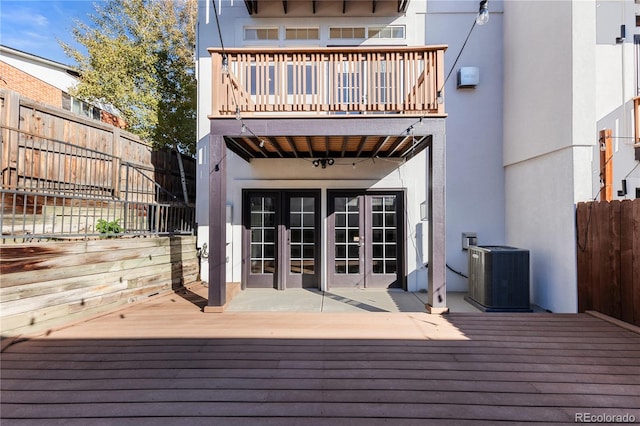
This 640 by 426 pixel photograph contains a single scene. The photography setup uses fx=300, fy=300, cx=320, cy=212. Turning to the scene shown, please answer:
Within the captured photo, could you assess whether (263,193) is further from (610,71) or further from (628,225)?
(610,71)

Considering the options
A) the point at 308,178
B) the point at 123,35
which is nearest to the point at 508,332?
the point at 308,178

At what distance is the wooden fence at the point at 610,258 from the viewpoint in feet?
11.0

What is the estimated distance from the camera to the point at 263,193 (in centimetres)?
568

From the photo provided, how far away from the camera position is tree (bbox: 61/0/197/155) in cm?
820

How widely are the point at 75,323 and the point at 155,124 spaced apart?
667cm

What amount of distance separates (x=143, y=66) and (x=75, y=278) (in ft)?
23.7

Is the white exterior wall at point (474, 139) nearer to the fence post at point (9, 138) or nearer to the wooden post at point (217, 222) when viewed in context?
the wooden post at point (217, 222)

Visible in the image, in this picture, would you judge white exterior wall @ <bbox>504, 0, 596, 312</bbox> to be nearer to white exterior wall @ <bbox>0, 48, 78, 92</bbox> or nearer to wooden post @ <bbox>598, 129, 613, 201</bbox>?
wooden post @ <bbox>598, 129, 613, 201</bbox>

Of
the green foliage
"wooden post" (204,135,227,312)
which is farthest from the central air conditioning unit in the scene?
the green foliage

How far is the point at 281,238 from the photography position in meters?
5.59

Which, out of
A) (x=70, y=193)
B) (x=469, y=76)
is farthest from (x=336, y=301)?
(x=469, y=76)

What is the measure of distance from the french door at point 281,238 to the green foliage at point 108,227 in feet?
6.47

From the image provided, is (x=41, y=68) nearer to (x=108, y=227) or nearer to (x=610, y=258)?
(x=108, y=227)

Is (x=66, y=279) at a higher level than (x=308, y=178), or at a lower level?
lower
